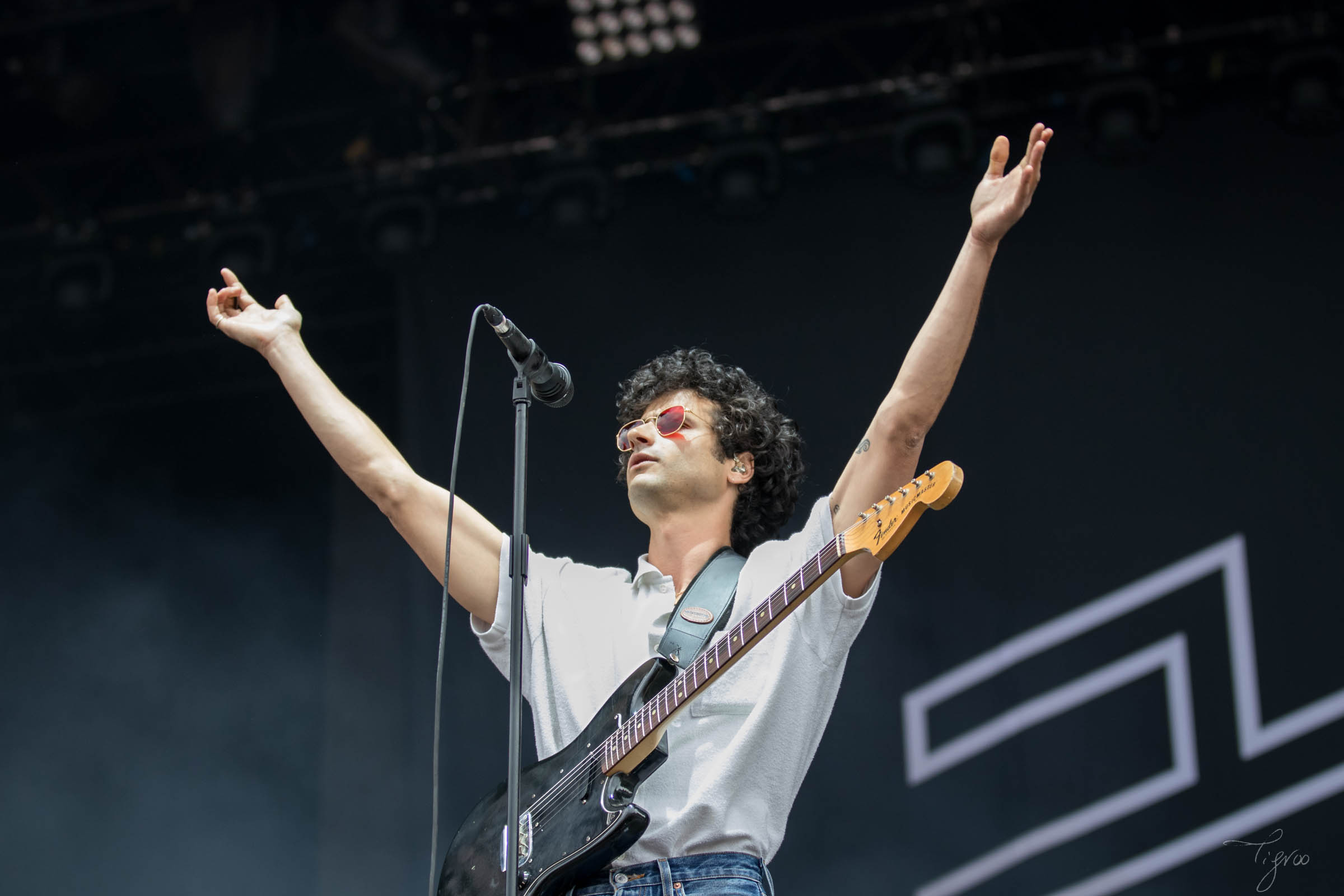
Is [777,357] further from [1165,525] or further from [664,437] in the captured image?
[664,437]

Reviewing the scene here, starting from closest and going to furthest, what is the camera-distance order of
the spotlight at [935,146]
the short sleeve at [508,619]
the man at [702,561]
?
the man at [702,561], the short sleeve at [508,619], the spotlight at [935,146]

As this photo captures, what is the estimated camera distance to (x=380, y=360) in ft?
21.1

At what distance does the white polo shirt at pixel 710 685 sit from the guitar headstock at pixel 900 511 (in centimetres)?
25

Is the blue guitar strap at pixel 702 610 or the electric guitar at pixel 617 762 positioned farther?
the blue guitar strap at pixel 702 610

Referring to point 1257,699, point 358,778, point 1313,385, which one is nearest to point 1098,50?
point 1313,385

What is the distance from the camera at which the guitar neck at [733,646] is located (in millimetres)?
2148

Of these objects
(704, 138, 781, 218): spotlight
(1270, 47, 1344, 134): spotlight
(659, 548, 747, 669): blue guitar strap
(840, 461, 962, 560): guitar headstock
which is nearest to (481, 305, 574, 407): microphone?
(659, 548, 747, 669): blue guitar strap

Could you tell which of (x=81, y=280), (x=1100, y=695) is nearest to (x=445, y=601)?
(x=1100, y=695)

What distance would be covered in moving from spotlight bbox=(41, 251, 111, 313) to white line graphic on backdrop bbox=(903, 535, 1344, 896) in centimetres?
402

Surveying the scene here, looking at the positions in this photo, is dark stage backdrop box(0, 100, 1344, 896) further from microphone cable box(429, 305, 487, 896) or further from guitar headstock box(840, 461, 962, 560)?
guitar headstock box(840, 461, 962, 560)

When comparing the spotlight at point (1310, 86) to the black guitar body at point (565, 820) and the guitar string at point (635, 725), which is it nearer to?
the guitar string at point (635, 725)

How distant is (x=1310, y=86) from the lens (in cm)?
499

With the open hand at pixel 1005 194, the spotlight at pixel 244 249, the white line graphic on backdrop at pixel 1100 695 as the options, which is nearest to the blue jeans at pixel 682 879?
the open hand at pixel 1005 194

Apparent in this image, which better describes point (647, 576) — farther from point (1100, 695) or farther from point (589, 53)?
point (589, 53)
